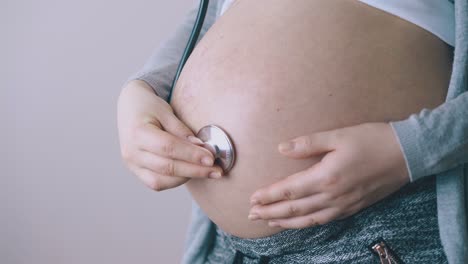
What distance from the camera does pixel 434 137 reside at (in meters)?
0.57

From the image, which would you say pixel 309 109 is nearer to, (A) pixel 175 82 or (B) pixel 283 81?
(B) pixel 283 81

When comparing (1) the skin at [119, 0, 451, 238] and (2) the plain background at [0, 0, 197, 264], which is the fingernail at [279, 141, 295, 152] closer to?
(1) the skin at [119, 0, 451, 238]

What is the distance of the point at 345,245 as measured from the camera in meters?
0.66

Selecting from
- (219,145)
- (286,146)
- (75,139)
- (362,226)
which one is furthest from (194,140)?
(75,139)

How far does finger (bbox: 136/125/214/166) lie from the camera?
62 cm

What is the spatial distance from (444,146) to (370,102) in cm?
10

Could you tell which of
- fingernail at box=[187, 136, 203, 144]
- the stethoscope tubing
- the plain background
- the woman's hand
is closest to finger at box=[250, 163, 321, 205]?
the woman's hand

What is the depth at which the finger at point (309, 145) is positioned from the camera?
579 millimetres

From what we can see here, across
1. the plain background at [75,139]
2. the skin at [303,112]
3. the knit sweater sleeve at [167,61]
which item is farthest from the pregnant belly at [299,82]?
the plain background at [75,139]

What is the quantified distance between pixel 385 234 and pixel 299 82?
22 cm

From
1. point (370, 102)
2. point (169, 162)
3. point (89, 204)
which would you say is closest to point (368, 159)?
point (370, 102)

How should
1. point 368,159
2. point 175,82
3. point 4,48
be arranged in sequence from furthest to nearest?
point 4,48 → point 175,82 → point 368,159

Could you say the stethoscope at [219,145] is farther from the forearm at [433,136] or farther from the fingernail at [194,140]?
the forearm at [433,136]

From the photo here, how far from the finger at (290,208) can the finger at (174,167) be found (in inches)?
2.9
